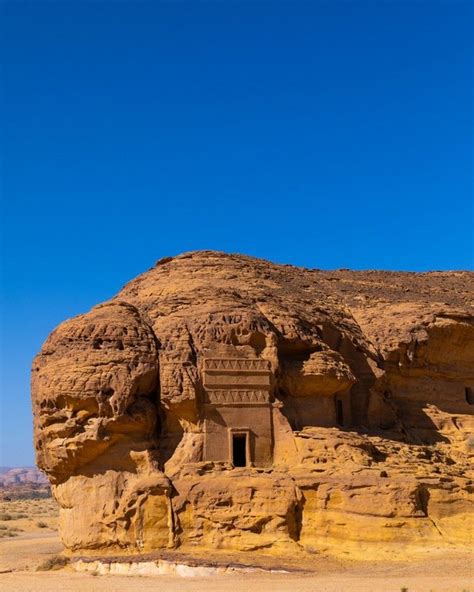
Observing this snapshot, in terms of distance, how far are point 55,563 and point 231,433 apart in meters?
7.15

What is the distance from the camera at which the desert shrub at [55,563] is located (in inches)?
965

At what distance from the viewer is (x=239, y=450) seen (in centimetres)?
2542

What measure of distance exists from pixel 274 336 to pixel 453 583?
34.7 ft

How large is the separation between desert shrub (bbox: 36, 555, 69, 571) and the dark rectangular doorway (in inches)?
251

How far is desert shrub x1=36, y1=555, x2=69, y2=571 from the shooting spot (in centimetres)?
2450

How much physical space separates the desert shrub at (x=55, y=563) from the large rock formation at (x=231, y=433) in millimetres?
510

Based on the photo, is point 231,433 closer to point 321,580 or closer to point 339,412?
point 339,412

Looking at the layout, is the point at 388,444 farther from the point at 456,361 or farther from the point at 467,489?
the point at 456,361

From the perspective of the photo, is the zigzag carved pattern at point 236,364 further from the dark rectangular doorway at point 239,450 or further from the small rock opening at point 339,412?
the small rock opening at point 339,412

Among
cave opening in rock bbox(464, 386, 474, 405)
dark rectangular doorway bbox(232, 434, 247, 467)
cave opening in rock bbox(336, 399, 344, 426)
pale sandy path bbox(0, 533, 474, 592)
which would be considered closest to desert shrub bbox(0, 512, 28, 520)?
pale sandy path bbox(0, 533, 474, 592)

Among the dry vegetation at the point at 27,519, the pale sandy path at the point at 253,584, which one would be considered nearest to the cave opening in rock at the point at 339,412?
the pale sandy path at the point at 253,584

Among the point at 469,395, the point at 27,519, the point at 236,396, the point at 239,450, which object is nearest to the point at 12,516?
the point at 27,519

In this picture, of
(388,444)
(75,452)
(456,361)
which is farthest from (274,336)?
(456,361)

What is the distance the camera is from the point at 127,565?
74.5ft
